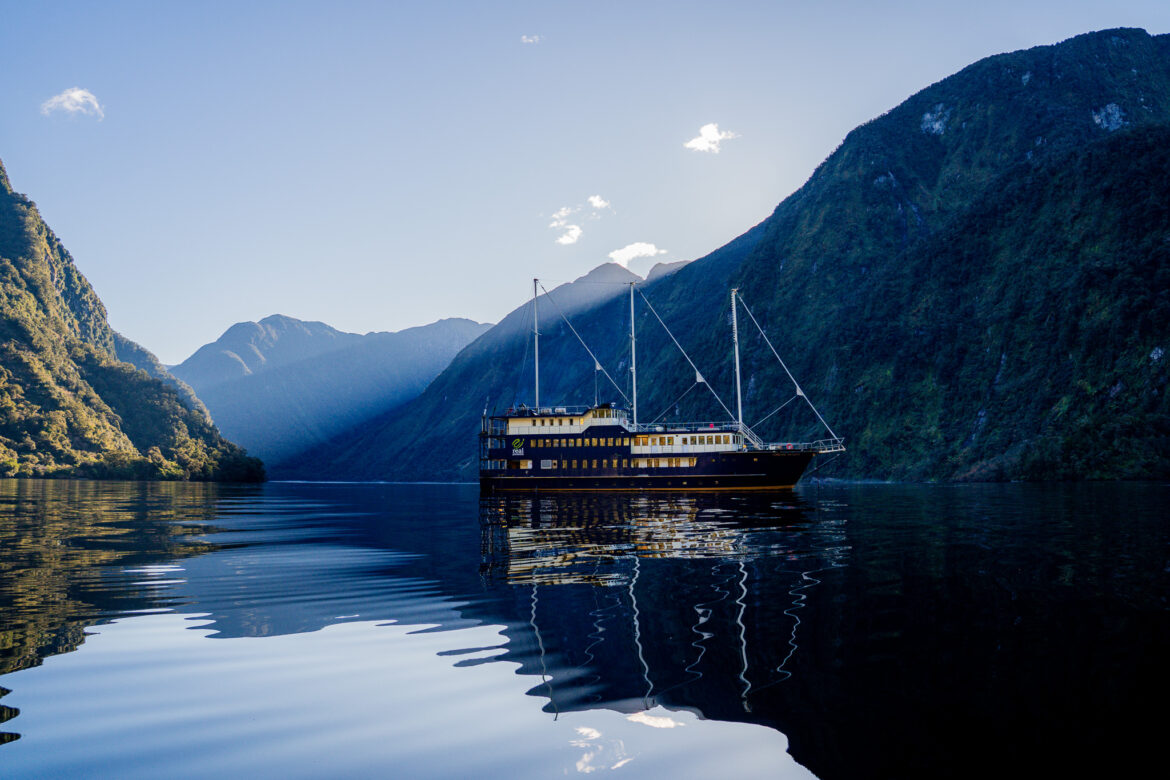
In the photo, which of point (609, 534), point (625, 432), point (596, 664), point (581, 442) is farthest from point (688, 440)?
point (596, 664)

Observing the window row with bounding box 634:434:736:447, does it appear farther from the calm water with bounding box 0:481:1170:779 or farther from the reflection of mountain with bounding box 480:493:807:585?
the calm water with bounding box 0:481:1170:779

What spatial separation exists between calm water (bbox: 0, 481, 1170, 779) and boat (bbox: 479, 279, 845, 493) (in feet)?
160

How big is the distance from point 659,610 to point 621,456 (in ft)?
208

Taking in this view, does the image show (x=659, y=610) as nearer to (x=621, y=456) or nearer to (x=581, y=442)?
(x=621, y=456)

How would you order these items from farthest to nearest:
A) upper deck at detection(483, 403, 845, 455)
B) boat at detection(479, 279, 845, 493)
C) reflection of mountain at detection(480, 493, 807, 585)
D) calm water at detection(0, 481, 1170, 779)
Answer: upper deck at detection(483, 403, 845, 455)
boat at detection(479, 279, 845, 493)
reflection of mountain at detection(480, 493, 807, 585)
calm water at detection(0, 481, 1170, 779)

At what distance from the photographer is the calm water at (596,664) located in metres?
8.27

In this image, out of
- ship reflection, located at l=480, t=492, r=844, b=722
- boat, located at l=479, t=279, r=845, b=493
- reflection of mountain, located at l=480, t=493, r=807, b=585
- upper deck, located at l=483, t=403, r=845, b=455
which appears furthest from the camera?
upper deck, located at l=483, t=403, r=845, b=455

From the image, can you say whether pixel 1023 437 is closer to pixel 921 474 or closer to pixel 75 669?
pixel 921 474

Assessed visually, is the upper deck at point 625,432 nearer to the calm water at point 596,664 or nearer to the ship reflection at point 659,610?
the ship reflection at point 659,610

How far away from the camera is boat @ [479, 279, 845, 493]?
247 ft

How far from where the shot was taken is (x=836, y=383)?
194875mm

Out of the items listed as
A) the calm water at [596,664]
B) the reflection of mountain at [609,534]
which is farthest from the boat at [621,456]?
the calm water at [596,664]

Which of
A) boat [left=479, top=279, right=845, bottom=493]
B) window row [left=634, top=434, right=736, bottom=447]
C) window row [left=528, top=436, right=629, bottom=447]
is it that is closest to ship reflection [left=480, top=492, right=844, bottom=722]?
boat [left=479, top=279, right=845, bottom=493]

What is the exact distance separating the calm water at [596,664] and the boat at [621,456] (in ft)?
160
